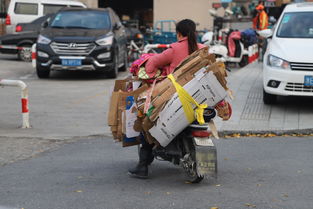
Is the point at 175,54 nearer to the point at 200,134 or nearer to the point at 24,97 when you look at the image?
the point at 200,134

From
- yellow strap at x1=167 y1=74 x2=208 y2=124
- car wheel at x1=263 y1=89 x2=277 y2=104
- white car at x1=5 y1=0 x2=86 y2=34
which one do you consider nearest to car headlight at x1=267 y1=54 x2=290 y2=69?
car wheel at x1=263 y1=89 x2=277 y2=104

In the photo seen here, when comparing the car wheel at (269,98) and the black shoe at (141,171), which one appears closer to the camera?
the black shoe at (141,171)

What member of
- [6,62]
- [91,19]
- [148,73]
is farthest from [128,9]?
[148,73]

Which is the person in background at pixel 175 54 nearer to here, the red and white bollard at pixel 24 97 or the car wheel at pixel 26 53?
the red and white bollard at pixel 24 97

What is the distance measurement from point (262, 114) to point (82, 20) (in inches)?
314

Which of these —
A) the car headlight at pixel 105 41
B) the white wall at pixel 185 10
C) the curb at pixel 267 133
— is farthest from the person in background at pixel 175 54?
the white wall at pixel 185 10

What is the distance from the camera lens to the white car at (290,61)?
11.0 meters

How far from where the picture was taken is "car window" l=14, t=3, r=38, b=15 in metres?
24.3

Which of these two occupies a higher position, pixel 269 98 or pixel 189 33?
pixel 189 33

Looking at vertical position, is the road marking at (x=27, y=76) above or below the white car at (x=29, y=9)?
below

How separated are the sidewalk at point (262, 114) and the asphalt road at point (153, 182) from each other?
123cm

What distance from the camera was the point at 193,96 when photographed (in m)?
6.26

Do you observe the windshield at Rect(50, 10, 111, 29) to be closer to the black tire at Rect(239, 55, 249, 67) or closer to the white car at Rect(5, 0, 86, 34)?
the black tire at Rect(239, 55, 249, 67)

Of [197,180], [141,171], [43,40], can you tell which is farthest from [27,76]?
[197,180]
